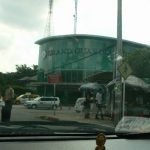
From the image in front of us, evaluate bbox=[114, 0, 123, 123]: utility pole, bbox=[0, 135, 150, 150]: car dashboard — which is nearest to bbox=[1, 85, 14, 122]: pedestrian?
bbox=[0, 135, 150, 150]: car dashboard

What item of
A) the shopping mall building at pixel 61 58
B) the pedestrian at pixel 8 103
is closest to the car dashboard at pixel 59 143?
the pedestrian at pixel 8 103

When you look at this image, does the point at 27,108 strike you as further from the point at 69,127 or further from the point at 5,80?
the point at 69,127

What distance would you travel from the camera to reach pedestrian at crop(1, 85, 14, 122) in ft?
13.5

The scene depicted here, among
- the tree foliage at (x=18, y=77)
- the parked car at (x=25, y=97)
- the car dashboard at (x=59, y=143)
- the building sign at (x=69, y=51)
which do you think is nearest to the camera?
the car dashboard at (x=59, y=143)

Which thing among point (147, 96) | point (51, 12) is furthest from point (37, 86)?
point (147, 96)

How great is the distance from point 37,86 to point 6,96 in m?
0.80

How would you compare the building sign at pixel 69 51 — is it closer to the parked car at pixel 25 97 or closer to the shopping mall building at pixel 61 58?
the shopping mall building at pixel 61 58

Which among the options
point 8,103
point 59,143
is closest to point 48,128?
point 59,143

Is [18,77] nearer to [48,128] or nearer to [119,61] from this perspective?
[48,128]

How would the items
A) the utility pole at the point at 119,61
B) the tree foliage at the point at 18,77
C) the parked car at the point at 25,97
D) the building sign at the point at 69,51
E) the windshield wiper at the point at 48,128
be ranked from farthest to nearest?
1. the utility pole at the point at 119,61
2. the building sign at the point at 69,51
3. the parked car at the point at 25,97
4. the tree foliage at the point at 18,77
5. the windshield wiper at the point at 48,128

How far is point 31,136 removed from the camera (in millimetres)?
3541

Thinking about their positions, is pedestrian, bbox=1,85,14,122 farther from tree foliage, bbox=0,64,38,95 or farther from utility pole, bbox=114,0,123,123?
utility pole, bbox=114,0,123,123

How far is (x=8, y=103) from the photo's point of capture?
14.7 feet

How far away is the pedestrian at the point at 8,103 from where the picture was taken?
13.5ft
